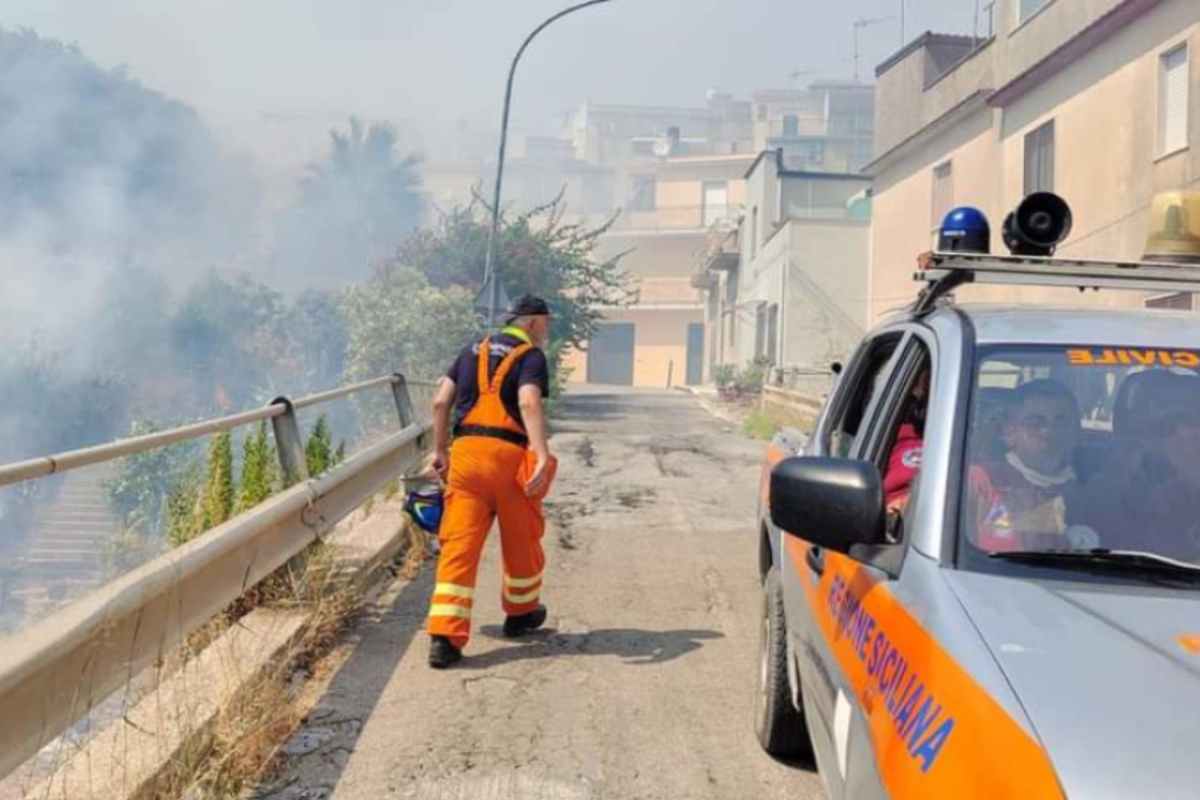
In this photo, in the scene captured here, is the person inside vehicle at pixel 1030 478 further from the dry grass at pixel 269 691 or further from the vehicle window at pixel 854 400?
the dry grass at pixel 269 691

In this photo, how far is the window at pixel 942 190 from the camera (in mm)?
19998

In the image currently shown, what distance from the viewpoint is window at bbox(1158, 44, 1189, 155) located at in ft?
42.4

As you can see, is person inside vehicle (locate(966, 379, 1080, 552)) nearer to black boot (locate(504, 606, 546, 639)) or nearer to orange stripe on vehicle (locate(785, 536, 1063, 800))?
orange stripe on vehicle (locate(785, 536, 1063, 800))

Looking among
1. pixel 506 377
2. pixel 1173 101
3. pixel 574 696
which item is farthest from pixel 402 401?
pixel 1173 101

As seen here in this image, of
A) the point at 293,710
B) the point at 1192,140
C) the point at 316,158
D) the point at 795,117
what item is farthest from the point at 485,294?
the point at 795,117

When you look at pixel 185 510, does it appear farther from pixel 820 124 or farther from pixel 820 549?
pixel 820 124

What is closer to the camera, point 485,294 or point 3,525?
point 3,525

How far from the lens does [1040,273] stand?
10.9 feet

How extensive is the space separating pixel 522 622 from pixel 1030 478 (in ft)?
11.9

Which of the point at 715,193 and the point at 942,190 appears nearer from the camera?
the point at 942,190

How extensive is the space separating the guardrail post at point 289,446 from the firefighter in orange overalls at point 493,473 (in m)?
0.84

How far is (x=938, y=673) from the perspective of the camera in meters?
1.99

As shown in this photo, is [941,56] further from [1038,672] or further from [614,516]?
[1038,672]

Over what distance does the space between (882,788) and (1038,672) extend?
35cm
